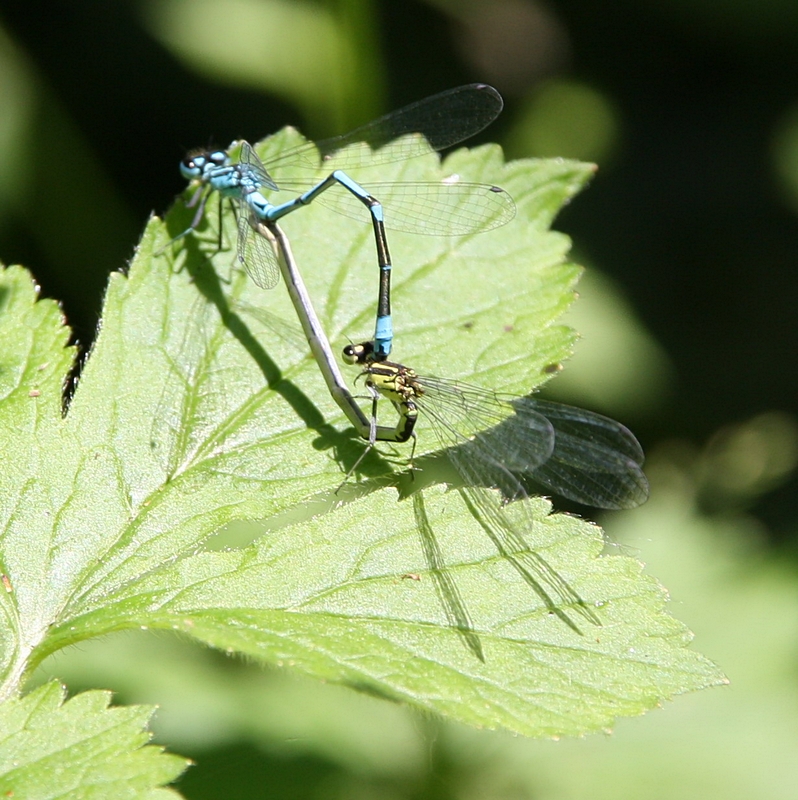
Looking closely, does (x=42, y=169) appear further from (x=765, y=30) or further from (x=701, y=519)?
(x=765, y=30)

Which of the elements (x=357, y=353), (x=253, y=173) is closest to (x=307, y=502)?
(x=357, y=353)

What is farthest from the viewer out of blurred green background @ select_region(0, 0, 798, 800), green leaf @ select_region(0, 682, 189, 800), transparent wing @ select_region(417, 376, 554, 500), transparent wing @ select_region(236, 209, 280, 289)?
blurred green background @ select_region(0, 0, 798, 800)

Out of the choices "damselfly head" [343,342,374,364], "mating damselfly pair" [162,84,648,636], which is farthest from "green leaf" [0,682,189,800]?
"damselfly head" [343,342,374,364]

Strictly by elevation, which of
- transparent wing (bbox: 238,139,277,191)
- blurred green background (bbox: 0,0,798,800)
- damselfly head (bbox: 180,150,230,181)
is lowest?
blurred green background (bbox: 0,0,798,800)

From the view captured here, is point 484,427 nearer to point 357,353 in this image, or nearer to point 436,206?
point 357,353

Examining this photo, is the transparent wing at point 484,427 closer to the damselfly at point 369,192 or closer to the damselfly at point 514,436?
the damselfly at point 514,436

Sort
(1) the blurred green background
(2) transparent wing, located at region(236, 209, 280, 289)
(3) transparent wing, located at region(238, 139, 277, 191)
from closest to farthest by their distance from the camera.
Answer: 1. (2) transparent wing, located at region(236, 209, 280, 289)
2. (3) transparent wing, located at region(238, 139, 277, 191)
3. (1) the blurred green background

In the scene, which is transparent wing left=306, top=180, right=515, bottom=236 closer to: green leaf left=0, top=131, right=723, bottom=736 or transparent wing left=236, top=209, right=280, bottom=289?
green leaf left=0, top=131, right=723, bottom=736
